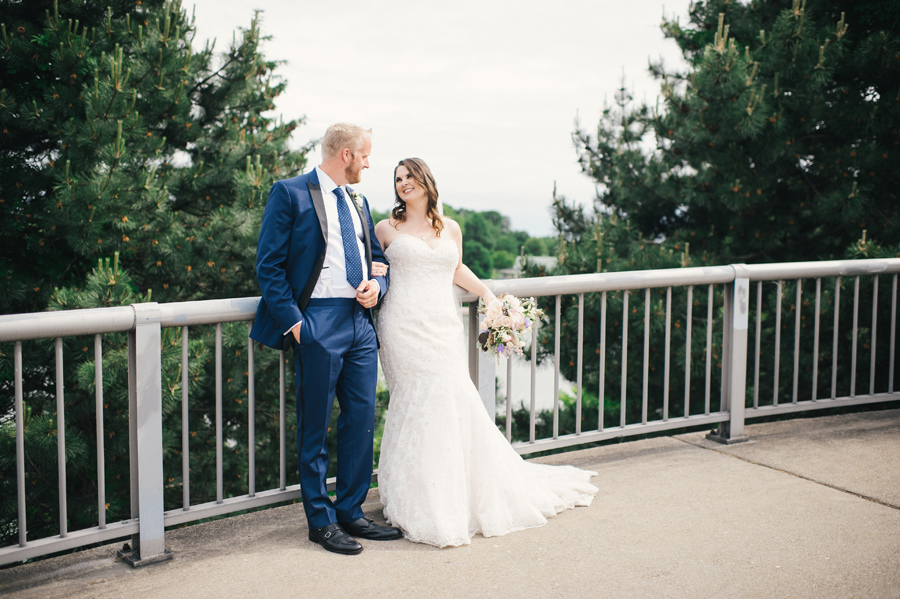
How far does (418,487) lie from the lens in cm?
345

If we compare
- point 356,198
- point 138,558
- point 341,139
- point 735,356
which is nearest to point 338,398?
point 356,198

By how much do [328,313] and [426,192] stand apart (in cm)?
88

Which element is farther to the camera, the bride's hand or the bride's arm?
the bride's arm

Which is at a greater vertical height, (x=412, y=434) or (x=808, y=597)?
(x=412, y=434)

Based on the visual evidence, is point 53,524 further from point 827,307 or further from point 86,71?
point 827,307

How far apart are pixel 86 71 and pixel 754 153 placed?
7.65 m

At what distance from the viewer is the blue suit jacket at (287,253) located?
3188mm

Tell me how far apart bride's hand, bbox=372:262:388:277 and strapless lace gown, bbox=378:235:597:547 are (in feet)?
0.66

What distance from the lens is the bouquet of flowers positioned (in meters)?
3.83

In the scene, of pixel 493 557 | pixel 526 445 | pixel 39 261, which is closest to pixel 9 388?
pixel 39 261

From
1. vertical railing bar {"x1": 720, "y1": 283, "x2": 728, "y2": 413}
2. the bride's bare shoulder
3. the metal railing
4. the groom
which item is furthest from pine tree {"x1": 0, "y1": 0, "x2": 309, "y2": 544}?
vertical railing bar {"x1": 720, "y1": 283, "x2": 728, "y2": 413}

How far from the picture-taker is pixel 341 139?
3396 millimetres

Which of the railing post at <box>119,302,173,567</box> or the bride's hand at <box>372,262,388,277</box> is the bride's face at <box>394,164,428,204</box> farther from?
the railing post at <box>119,302,173,567</box>

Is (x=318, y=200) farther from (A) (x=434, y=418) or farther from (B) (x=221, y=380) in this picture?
(B) (x=221, y=380)
